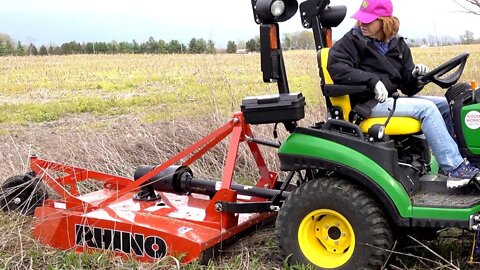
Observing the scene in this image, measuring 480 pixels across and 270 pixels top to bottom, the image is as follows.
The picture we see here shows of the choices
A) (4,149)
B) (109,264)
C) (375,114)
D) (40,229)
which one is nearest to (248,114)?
(375,114)

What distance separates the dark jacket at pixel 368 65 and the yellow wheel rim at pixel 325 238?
0.74m

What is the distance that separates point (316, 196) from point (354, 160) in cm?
31

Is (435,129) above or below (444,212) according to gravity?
above

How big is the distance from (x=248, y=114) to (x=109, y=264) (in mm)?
1340

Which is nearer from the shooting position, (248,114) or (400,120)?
(400,120)

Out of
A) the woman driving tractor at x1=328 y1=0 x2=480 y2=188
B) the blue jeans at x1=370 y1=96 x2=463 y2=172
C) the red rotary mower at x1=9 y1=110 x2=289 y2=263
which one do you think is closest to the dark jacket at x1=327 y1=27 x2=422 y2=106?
the woman driving tractor at x1=328 y1=0 x2=480 y2=188

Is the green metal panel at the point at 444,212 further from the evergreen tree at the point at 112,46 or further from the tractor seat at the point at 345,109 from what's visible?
the evergreen tree at the point at 112,46

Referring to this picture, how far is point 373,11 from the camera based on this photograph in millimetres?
4012

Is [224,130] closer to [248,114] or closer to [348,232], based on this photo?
[248,114]

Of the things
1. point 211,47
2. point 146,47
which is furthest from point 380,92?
point 146,47

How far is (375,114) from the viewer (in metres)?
3.92

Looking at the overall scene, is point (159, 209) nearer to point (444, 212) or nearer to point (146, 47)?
point (444, 212)

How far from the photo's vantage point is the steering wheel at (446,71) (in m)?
3.96

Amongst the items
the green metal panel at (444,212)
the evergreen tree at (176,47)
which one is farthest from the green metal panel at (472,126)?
the evergreen tree at (176,47)
